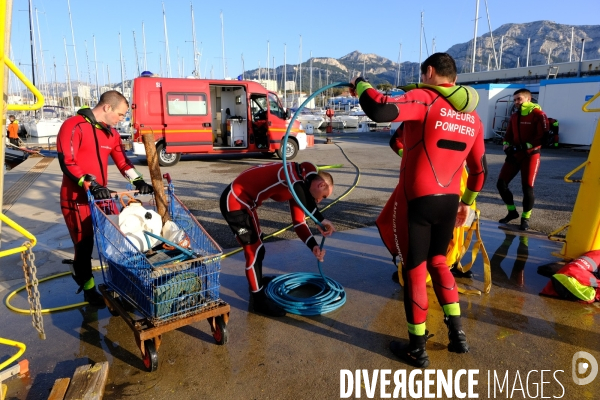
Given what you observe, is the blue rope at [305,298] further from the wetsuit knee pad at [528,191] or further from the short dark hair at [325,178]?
the wetsuit knee pad at [528,191]

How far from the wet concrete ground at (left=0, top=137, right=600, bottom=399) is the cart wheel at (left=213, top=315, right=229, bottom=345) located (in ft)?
0.18

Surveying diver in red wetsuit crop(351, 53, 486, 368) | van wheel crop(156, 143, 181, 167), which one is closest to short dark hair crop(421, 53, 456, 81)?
diver in red wetsuit crop(351, 53, 486, 368)

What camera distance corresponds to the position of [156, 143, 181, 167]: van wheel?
14.0 meters

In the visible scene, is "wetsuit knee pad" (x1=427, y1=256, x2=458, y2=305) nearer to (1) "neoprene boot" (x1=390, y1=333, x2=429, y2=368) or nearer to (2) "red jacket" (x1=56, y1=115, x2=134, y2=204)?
(1) "neoprene boot" (x1=390, y1=333, x2=429, y2=368)

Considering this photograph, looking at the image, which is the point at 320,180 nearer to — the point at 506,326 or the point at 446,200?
the point at 446,200

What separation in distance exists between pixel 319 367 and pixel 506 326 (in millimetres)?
1825

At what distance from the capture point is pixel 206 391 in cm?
290

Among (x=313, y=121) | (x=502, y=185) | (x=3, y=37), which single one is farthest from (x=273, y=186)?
(x=313, y=121)

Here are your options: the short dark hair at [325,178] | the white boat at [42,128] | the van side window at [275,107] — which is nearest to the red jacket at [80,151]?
the short dark hair at [325,178]

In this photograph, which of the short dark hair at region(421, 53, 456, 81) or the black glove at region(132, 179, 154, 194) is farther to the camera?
the black glove at region(132, 179, 154, 194)

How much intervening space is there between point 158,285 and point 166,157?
11908mm

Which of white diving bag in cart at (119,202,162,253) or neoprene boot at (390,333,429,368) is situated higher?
white diving bag in cart at (119,202,162,253)

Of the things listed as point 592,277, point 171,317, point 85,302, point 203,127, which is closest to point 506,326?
point 592,277

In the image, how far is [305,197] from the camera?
3.74 metres
